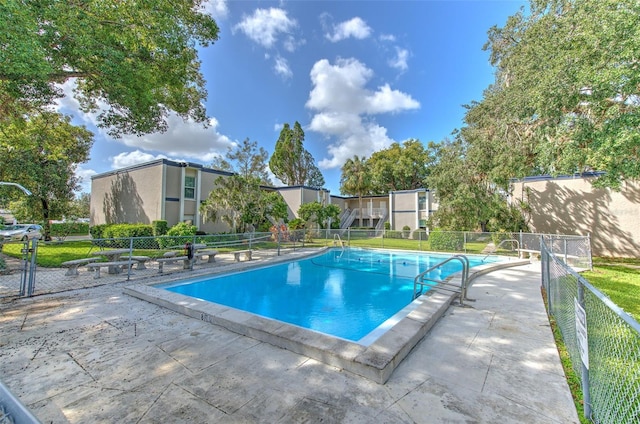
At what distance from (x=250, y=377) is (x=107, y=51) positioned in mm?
9783

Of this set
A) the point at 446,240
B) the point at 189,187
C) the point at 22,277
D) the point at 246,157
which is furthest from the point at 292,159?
the point at 22,277

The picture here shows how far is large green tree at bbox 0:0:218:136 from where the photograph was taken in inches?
236

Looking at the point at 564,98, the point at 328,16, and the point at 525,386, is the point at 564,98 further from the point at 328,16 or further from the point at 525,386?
the point at 328,16

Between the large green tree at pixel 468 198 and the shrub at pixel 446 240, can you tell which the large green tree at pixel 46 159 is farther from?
the large green tree at pixel 468 198

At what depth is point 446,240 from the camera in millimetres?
14781

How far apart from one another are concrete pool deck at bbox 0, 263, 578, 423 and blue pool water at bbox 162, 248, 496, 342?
2.30 metres

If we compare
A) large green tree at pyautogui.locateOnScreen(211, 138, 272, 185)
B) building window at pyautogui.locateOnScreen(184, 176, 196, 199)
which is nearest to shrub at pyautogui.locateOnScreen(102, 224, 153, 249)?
building window at pyautogui.locateOnScreen(184, 176, 196, 199)

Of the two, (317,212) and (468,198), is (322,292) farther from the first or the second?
(317,212)

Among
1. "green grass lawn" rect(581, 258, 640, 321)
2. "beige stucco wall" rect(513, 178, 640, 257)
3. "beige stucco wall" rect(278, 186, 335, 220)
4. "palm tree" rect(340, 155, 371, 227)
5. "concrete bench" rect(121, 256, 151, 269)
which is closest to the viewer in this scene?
"green grass lawn" rect(581, 258, 640, 321)

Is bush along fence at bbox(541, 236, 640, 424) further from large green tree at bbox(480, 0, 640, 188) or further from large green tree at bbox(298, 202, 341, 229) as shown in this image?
large green tree at bbox(298, 202, 341, 229)

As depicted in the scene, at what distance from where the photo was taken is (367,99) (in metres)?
20.8

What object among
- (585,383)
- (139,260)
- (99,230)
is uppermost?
(99,230)

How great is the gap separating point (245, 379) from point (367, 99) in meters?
21.3

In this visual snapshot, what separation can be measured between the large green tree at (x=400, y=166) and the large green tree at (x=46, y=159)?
28.2m
